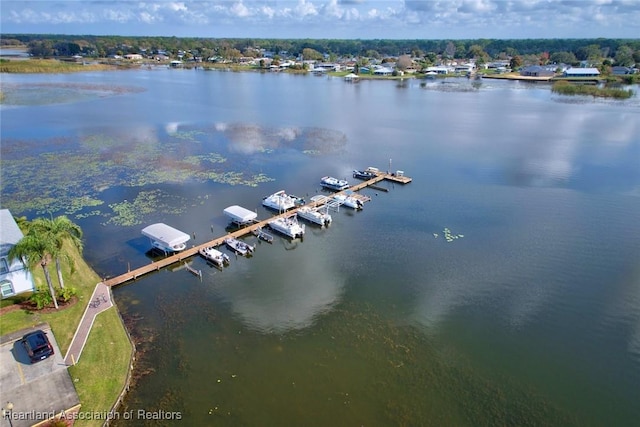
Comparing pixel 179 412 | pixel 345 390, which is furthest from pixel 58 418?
pixel 345 390

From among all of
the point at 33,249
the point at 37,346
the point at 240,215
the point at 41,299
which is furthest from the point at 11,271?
the point at 240,215

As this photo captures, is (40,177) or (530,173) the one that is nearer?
(40,177)

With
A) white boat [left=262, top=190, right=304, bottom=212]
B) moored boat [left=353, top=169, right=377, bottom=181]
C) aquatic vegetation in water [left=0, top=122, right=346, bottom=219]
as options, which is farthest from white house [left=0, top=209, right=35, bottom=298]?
moored boat [left=353, top=169, right=377, bottom=181]

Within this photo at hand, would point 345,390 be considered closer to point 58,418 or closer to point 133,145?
point 58,418

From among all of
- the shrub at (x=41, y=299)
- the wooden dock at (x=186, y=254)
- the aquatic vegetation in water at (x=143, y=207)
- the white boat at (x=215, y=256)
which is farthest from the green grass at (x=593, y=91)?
the shrub at (x=41, y=299)

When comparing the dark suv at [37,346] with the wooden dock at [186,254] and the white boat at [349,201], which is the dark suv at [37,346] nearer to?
the wooden dock at [186,254]

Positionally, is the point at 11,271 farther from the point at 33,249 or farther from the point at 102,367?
the point at 102,367
